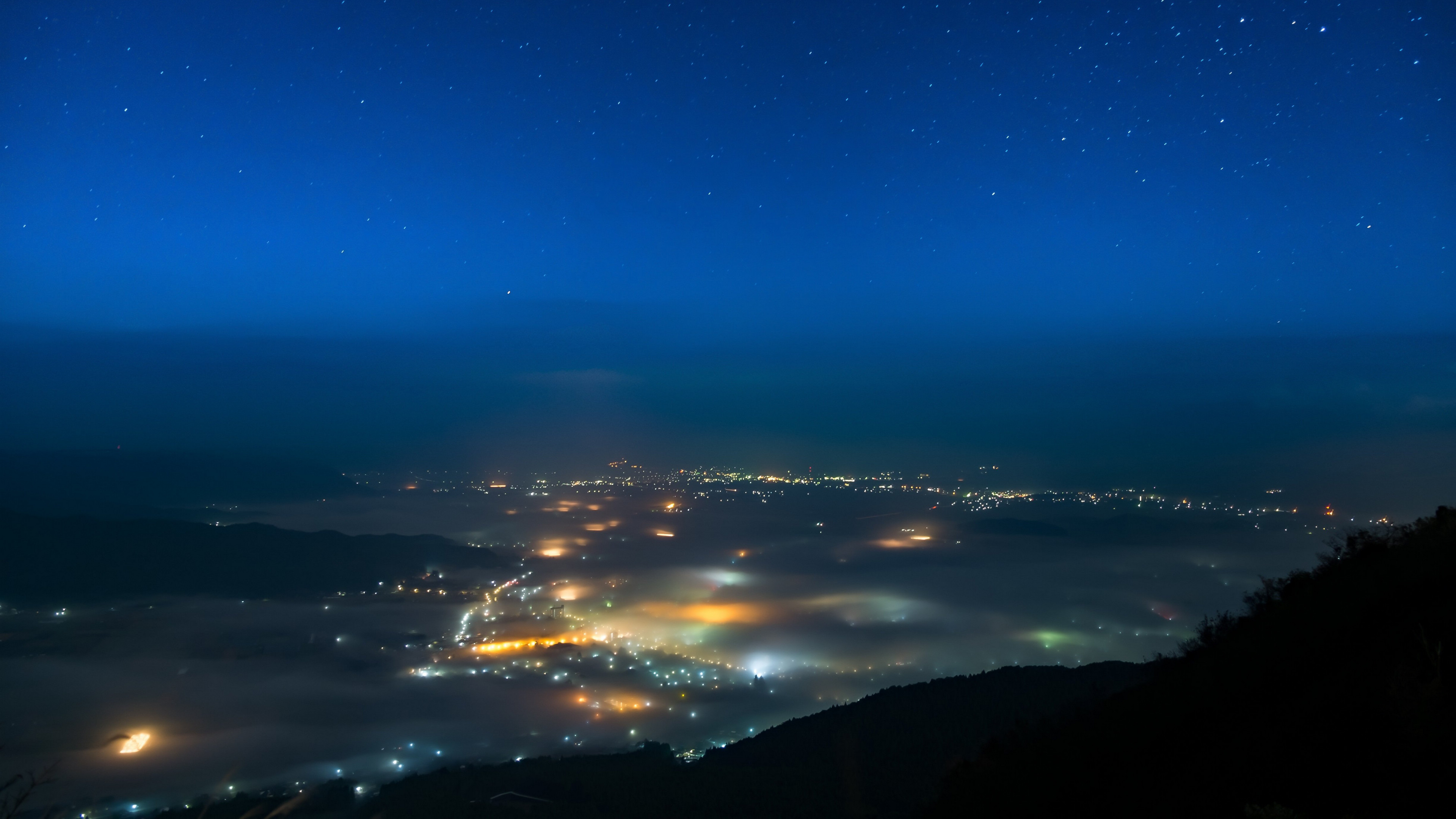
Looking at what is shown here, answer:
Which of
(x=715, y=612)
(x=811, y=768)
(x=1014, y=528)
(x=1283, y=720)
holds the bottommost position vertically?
(x=715, y=612)

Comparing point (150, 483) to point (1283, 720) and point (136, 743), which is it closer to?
point (136, 743)

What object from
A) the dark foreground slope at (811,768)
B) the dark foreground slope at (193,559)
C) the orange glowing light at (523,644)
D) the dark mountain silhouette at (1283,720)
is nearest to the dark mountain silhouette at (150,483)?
the dark foreground slope at (193,559)

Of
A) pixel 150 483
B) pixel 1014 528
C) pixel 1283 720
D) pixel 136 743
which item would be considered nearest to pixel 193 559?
pixel 136 743

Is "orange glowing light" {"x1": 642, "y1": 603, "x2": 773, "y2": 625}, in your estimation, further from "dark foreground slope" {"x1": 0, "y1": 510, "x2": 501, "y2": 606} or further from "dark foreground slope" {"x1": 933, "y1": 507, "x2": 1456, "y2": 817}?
"dark foreground slope" {"x1": 933, "y1": 507, "x2": 1456, "y2": 817}

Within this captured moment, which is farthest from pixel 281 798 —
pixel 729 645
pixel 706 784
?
pixel 729 645

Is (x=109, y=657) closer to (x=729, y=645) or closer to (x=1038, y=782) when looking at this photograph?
(x=729, y=645)

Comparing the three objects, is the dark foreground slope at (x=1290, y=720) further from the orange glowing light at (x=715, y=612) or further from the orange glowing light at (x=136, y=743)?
the orange glowing light at (x=715, y=612)

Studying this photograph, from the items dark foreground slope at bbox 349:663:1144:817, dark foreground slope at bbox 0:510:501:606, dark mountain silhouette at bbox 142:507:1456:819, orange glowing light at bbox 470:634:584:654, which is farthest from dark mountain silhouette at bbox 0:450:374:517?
dark mountain silhouette at bbox 142:507:1456:819
